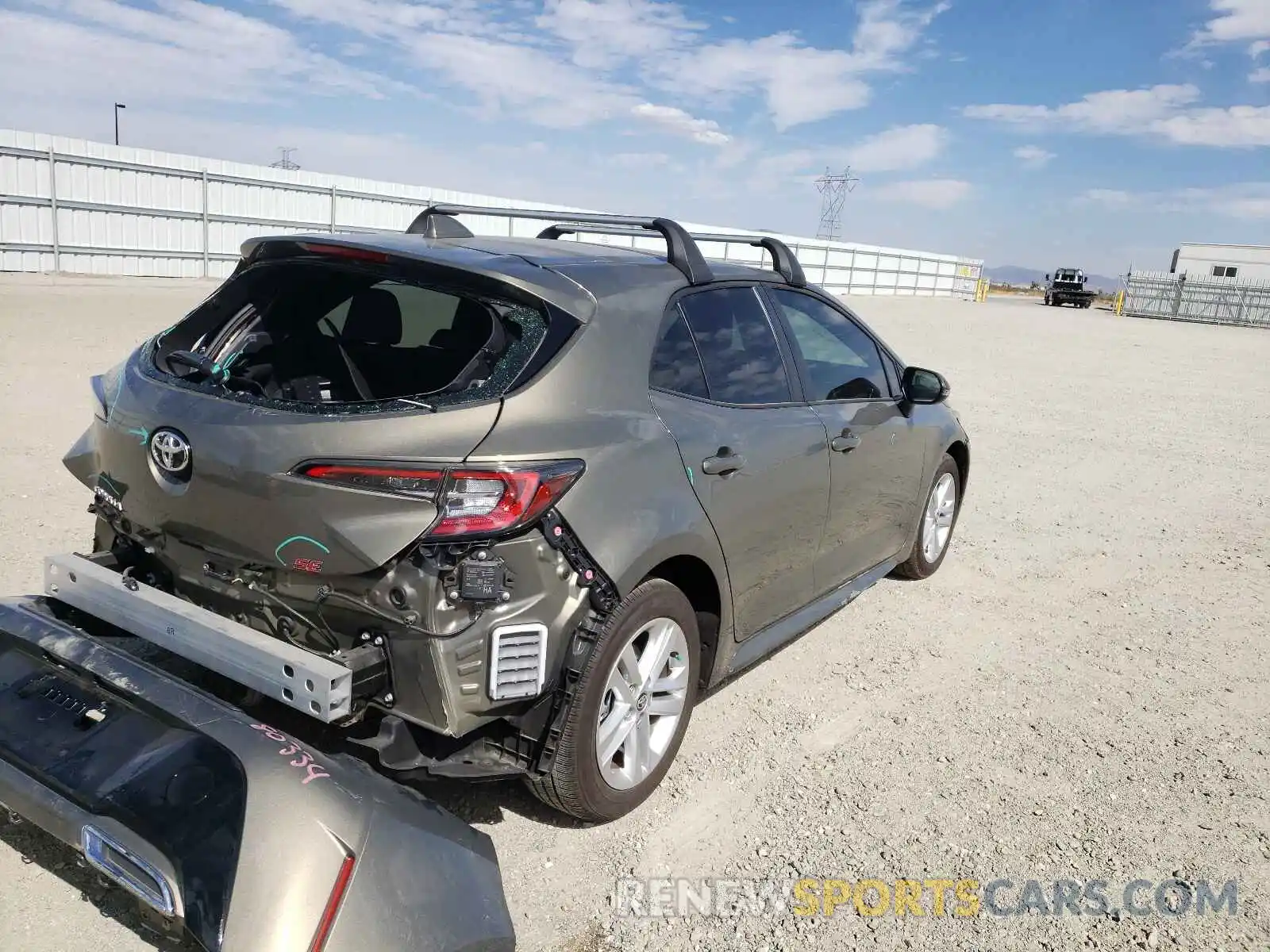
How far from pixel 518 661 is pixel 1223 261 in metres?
68.5

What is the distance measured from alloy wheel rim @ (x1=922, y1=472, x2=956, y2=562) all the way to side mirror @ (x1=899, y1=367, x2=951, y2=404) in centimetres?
69

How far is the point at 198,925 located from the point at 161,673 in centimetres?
75

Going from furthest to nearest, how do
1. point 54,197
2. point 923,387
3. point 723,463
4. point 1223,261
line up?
1. point 1223,261
2. point 54,197
3. point 923,387
4. point 723,463

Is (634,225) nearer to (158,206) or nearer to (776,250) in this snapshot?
(776,250)

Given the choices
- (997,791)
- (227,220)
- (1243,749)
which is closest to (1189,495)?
(1243,749)

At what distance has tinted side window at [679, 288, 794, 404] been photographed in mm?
3439

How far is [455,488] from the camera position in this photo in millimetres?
2461

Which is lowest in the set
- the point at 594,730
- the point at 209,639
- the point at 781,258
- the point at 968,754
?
the point at 968,754

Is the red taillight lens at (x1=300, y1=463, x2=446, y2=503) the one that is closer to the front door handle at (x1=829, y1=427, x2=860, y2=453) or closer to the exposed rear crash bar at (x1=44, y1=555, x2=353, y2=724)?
the exposed rear crash bar at (x1=44, y1=555, x2=353, y2=724)

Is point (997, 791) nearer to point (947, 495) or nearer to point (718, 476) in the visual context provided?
point (718, 476)

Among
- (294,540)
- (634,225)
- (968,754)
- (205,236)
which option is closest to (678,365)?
(634,225)

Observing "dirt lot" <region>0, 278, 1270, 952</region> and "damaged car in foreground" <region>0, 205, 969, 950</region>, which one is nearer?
"damaged car in foreground" <region>0, 205, 969, 950</region>

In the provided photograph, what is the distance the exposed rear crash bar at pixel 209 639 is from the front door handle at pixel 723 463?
4.37ft

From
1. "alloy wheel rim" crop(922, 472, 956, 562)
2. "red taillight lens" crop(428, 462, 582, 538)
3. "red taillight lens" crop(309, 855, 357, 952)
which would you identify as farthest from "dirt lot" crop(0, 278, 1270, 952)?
"red taillight lens" crop(428, 462, 582, 538)
